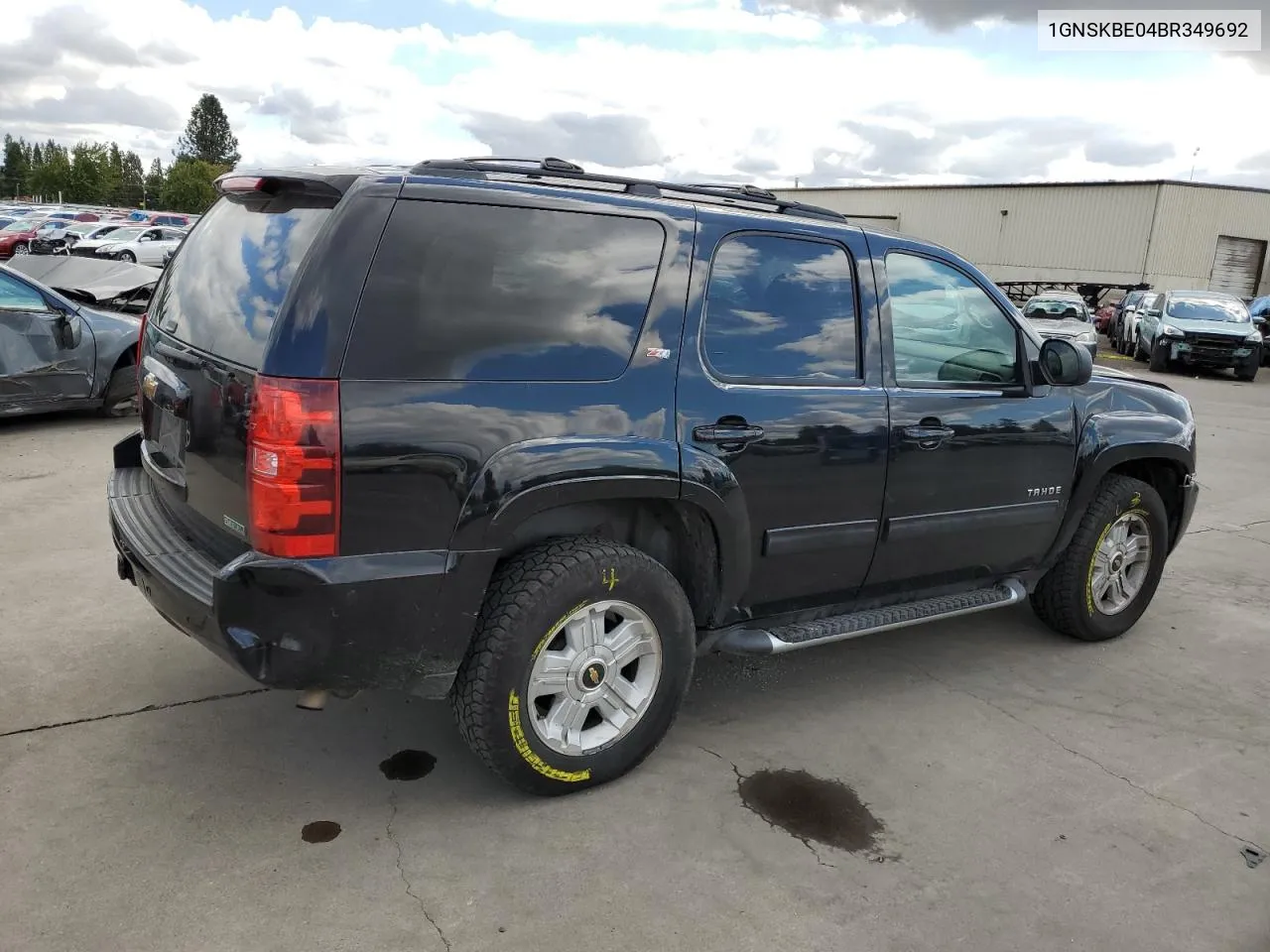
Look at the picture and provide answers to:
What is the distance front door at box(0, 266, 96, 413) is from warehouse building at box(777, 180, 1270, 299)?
31.4m

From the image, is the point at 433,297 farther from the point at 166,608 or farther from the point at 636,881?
the point at 636,881

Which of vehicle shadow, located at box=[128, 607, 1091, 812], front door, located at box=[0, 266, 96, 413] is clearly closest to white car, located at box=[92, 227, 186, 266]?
front door, located at box=[0, 266, 96, 413]

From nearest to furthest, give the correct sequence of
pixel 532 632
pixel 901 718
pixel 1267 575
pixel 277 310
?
pixel 277 310
pixel 532 632
pixel 901 718
pixel 1267 575

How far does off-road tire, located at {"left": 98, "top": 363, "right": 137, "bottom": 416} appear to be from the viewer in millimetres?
8664

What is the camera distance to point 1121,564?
15.9 feet

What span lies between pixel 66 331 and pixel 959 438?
284 inches

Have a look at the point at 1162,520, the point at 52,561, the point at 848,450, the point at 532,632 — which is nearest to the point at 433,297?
the point at 532,632

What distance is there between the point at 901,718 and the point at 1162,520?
1921 mm

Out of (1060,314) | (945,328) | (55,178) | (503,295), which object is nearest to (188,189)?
(55,178)

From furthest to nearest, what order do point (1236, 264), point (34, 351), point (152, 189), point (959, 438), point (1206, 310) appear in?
point (152, 189), point (1236, 264), point (1206, 310), point (34, 351), point (959, 438)

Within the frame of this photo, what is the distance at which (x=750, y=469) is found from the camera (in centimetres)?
336

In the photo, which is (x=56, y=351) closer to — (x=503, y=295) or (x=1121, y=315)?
(x=503, y=295)

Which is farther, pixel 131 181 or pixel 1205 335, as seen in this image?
pixel 131 181

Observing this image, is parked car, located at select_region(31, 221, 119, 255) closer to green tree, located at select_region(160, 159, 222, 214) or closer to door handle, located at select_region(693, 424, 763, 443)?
door handle, located at select_region(693, 424, 763, 443)
